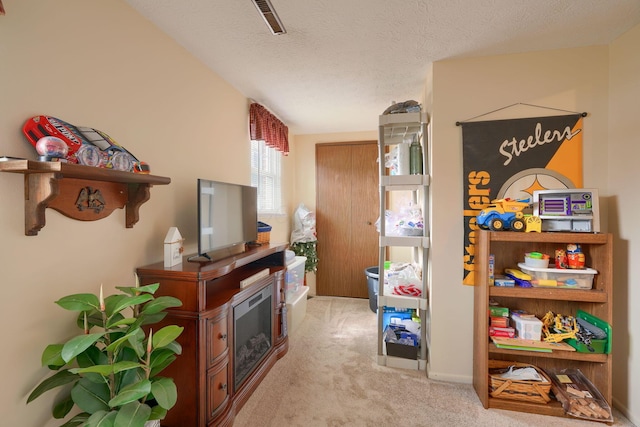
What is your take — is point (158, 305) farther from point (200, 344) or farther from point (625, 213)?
point (625, 213)

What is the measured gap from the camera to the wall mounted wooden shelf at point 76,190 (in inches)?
40.2

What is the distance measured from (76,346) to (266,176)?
2622 millimetres

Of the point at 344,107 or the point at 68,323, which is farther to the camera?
the point at 344,107

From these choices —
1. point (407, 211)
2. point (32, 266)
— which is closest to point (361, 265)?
point (407, 211)

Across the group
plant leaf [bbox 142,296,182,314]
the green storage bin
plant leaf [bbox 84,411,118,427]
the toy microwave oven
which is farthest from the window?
the green storage bin

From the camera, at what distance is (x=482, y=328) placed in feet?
6.16

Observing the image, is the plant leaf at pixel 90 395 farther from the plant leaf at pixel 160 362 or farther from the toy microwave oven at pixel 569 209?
the toy microwave oven at pixel 569 209

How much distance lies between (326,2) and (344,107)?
1586 mm

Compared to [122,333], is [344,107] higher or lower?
higher

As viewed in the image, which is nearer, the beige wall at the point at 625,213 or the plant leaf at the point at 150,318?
the plant leaf at the point at 150,318

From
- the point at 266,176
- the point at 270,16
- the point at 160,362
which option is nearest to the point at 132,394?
the point at 160,362

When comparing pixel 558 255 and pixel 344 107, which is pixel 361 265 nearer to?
pixel 344 107

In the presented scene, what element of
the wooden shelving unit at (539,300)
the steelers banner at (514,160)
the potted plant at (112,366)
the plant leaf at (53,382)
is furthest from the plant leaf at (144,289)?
the steelers banner at (514,160)

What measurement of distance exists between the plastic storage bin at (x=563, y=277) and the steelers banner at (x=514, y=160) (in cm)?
39
